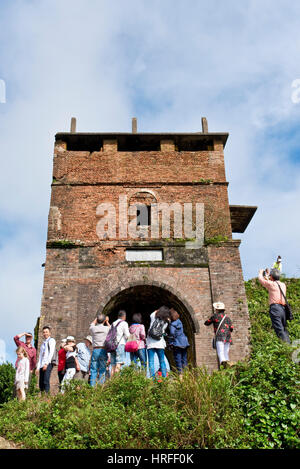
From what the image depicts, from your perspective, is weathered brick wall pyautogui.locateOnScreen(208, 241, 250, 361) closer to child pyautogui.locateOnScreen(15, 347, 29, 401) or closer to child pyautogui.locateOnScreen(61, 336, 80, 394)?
child pyautogui.locateOnScreen(61, 336, 80, 394)

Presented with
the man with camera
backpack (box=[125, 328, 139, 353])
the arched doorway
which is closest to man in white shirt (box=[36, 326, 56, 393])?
backpack (box=[125, 328, 139, 353])

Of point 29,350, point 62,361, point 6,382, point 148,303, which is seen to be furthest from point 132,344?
point 6,382

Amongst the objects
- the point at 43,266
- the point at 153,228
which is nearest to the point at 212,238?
the point at 153,228

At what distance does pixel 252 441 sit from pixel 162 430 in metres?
1.38

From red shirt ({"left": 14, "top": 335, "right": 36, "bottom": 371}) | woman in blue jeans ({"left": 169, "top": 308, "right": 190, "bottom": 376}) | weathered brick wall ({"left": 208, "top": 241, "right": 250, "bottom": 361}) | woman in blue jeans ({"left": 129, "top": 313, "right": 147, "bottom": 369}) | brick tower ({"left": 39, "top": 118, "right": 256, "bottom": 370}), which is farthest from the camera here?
brick tower ({"left": 39, "top": 118, "right": 256, "bottom": 370})

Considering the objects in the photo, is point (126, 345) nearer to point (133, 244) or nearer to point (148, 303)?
point (133, 244)

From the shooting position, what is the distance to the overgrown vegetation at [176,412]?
697 cm

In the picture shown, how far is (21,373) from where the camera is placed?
9781mm

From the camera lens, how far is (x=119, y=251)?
15000 millimetres

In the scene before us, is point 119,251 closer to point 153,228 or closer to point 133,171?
point 153,228

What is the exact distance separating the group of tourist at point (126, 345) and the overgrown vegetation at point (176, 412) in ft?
2.98

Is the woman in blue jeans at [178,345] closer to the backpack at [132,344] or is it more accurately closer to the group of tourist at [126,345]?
the group of tourist at [126,345]

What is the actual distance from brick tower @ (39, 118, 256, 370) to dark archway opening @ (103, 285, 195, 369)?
0.12 ft

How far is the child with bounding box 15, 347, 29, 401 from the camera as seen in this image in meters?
9.66
